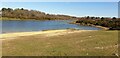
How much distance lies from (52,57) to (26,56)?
2.06 m

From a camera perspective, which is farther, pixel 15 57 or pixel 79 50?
pixel 79 50

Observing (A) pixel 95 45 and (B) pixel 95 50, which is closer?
(B) pixel 95 50

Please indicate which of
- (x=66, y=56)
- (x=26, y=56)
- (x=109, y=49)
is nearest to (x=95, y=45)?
(x=109, y=49)

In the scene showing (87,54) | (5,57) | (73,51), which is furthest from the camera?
(73,51)

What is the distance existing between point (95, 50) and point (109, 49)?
1228 mm

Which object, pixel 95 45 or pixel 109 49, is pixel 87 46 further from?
pixel 109 49

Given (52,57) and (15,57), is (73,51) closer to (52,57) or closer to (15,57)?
(52,57)

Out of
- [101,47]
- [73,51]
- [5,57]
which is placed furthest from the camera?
[101,47]

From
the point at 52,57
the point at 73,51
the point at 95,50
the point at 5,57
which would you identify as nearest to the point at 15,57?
the point at 5,57

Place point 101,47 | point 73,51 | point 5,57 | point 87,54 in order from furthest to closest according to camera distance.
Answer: point 101,47 → point 73,51 → point 87,54 → point 5,57

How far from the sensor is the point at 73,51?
2156 centimetres

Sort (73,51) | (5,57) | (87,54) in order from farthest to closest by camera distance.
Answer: (73,51), (87,54), (5,57)

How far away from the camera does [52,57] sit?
18797mm

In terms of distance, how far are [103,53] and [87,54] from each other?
4.42ft
